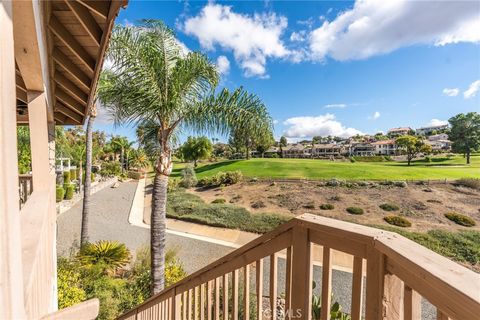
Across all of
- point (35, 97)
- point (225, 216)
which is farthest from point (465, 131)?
point (35, 97)

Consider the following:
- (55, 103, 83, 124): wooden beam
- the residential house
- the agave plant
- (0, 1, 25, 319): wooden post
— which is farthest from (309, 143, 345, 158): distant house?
(0, 1, 25, 319): wooden post

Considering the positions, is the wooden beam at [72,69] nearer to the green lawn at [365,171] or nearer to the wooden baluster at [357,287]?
the wooden baluster at [357,287]

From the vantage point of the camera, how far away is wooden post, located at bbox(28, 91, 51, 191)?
2.43 m

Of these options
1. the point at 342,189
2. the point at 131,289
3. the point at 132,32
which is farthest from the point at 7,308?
the point at 342,189

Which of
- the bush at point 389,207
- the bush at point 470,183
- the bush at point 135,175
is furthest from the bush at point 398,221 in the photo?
the bush at point 135,175

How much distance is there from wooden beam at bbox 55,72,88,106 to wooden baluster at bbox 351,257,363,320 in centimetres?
407

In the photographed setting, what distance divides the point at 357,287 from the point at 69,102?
16.6 ft

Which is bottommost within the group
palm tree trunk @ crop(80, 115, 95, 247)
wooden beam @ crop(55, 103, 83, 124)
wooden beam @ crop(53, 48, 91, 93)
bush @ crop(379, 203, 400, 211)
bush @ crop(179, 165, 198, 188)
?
bush @ crop(379, 203, 400, 211)

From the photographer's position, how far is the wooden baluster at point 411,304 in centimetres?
76

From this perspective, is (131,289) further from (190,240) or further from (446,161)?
(446,161)

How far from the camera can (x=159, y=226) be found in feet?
17.0

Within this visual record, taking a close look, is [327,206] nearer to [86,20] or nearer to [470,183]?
[470,183]

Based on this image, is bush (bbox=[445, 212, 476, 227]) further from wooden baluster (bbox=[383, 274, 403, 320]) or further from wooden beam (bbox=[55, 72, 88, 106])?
wooden beam (bbox=[55, 72, 88, 106])

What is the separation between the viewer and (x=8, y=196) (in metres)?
0.76
